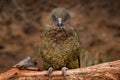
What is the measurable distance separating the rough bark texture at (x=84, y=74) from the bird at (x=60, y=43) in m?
0.27

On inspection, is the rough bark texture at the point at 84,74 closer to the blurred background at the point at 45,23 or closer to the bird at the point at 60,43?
the bird at the point at 60,43

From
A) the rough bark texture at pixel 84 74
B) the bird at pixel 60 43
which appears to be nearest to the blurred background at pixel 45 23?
the bird at pixel 60 43

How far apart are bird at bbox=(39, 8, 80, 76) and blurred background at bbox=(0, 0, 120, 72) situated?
2.48m

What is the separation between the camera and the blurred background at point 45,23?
7.55 metres

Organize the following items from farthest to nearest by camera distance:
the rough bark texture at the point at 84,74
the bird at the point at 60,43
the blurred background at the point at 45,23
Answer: the blurred background at the point at 45,23 < the bird at the point at 60,43 < the rough bark texture at the point at 84,74

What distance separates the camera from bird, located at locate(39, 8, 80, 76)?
4.85 metres

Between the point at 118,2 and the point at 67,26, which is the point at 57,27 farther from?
the point at 118,2

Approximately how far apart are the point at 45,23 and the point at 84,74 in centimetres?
322

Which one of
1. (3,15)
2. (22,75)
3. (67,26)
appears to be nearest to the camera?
(22,75)

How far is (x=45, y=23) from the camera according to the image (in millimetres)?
7621

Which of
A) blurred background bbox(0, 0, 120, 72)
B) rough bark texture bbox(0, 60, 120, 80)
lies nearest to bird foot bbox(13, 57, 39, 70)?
rough bark texture bbox(0, 60, 120, 80)

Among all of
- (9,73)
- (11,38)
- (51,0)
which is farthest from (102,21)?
(9,73)

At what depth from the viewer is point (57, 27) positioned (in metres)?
4.85

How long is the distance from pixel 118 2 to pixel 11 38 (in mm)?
1906
